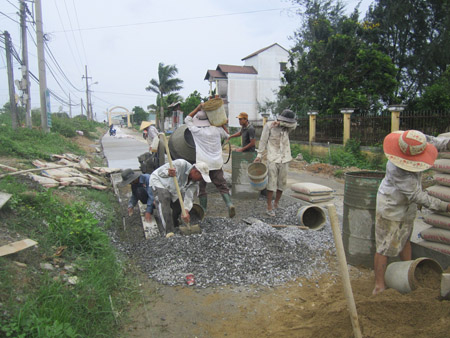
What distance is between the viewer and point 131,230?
5.20m

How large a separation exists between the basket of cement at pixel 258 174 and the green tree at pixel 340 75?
33.4 ft

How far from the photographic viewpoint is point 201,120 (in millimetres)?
5527

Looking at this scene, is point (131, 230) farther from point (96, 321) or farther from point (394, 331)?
point (394, 331)

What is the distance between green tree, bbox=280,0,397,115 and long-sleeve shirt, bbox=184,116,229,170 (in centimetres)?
1105

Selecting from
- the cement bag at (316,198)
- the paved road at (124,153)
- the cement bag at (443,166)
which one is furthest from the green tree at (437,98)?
the paved road at (124,153)

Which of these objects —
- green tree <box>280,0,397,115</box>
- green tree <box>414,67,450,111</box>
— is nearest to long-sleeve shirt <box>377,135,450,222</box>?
green tree <box>414,67,450,111</box>

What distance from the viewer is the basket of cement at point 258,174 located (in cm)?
613

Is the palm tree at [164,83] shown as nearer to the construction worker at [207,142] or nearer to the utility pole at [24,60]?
the utility pole at [24,60]

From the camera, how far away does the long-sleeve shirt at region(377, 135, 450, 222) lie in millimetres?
2879

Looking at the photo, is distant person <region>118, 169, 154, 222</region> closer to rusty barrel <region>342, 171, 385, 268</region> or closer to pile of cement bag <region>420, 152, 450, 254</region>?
rusty barrel <region>342, 171, 385, 268</region>

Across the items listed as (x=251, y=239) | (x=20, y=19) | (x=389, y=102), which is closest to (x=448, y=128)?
(x=389, y=102)

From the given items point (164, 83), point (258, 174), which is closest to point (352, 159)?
point (258, 174)

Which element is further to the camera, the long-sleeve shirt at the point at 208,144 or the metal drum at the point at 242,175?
the metal drum at the point at 242,175

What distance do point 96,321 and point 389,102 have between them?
1617 cm
